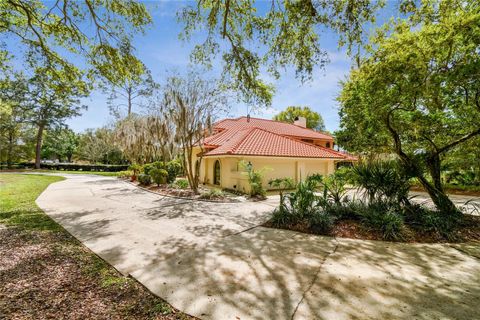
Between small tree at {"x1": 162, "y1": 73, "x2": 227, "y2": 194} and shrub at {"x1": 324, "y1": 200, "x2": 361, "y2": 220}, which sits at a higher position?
small tree at {"x1": 162, "y1": 73, "x2": 227, "y2": 194}

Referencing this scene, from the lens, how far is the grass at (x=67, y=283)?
2.98 meters

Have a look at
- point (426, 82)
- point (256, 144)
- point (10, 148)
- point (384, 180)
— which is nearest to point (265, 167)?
point (256, 144)

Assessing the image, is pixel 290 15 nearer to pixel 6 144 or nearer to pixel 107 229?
pixel 107 229

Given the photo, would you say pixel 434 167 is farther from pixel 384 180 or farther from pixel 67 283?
pixel 67 283

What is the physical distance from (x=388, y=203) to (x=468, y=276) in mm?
3482

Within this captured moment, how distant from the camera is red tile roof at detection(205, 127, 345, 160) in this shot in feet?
50.4

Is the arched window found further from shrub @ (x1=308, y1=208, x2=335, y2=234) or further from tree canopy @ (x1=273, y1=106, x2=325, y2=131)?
tree canopy @ (x1=273, y1=106, x2=325, y2=131)

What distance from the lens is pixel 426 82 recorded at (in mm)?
6711

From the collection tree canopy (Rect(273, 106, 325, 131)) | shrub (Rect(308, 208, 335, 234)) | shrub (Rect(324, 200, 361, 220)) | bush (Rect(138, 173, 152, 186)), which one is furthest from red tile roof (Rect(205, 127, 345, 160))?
tree canopy (Rect(273, 106, 325, 131))

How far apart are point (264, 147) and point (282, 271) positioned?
1278 centimetres

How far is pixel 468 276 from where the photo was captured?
13.6 feet

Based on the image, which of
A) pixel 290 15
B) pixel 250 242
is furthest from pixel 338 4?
pixel 250 242

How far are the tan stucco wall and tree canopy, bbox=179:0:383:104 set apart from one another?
6.67 metres

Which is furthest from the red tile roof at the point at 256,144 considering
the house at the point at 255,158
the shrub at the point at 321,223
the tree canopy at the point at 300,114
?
the tree canopy at the point at 300,114
